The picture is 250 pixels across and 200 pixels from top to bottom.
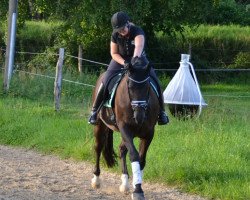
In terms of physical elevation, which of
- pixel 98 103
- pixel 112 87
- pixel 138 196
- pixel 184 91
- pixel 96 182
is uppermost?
pixel 112 87

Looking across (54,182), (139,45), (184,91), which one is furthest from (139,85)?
(184,91)

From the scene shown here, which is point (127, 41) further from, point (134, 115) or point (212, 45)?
point (212, 45)

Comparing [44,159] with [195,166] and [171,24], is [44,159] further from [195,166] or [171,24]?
[171,24]

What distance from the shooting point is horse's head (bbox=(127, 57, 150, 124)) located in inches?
293

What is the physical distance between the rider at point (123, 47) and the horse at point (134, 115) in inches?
9.3

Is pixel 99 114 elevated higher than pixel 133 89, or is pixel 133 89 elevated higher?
pixel 133 89

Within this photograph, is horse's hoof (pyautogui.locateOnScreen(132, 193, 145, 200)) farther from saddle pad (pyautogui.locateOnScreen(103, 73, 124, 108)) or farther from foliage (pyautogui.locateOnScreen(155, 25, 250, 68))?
foliage (pyautogui.locateOnScreen(155, 25, 250, 68))

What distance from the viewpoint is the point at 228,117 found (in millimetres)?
12656

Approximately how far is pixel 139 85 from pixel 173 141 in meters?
3.15

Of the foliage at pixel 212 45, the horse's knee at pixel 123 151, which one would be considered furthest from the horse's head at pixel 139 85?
the foliage at pixel 212 45

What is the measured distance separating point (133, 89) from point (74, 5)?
1527 centimetres

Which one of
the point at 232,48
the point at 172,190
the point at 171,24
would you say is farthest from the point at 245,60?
the point at 172,190

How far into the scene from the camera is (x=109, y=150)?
927cm

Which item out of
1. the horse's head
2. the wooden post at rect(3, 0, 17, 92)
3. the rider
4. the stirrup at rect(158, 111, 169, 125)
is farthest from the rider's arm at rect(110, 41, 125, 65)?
the wooden post at rect(3, 0, 17, 92)
